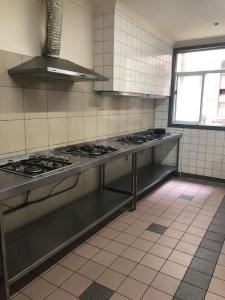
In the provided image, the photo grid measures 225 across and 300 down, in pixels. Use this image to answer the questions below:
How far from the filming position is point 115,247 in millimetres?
2205

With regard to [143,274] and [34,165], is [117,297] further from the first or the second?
[34,165]

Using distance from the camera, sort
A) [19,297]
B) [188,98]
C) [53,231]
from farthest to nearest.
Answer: [188,98] < [53,231] < [19,297]

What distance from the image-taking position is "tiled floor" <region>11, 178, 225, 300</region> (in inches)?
66.4

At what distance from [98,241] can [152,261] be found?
53cm

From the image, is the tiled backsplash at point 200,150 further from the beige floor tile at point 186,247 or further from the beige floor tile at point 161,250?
the beige floor tile at point 161,250

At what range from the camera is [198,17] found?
2.91m

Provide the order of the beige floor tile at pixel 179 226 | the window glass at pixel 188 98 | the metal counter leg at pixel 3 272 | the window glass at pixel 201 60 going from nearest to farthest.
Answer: the metal counter leg at pixel 3 272 < the beige floor tile at pixel 179 226 < the window glass at pixel 201 60 < the window glass at pixel 188 98

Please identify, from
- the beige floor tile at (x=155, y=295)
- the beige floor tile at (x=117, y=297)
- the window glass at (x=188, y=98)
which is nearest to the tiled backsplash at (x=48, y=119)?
the beige floor tile at (x=117, y=297)

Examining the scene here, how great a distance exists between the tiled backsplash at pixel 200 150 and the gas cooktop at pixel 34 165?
273cm

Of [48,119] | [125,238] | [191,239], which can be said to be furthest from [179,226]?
[48,119]

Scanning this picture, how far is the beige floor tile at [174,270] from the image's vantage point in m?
1.86

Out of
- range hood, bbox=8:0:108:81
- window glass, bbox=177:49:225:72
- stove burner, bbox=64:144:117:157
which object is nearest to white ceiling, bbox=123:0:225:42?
window glass, bbox=177:49:225:72

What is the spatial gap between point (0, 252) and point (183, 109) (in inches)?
146

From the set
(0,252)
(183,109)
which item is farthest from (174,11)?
(0,252)
